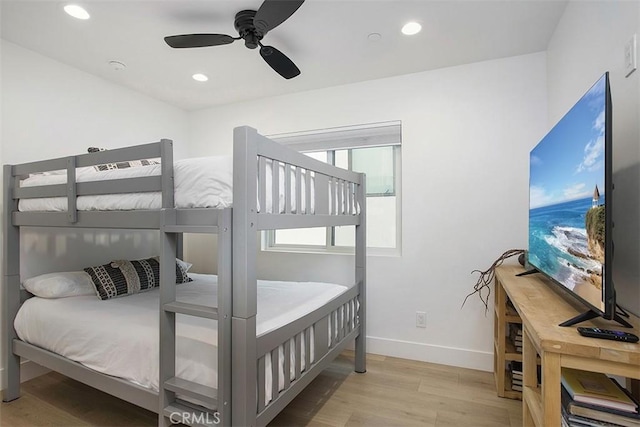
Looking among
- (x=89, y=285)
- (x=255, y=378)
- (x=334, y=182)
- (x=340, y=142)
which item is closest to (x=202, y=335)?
(x=255, y=378)

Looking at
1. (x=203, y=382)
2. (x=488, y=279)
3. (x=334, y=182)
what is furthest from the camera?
(x=488, y=279)

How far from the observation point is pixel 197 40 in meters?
1.78

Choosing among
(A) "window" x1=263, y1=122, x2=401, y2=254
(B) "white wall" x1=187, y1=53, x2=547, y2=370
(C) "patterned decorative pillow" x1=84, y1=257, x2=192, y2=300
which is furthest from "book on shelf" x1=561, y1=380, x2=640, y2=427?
(C) "patterned decorative pillow" x1=84, y1=257, x2=192, y2=300

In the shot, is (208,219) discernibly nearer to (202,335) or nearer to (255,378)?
(202,335)

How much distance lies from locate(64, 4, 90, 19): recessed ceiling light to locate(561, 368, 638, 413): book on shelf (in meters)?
2.91

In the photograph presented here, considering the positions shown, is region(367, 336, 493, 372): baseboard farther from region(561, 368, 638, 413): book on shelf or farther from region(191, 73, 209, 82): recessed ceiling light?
region(191, 73, 209, 82): recessed ceiling light

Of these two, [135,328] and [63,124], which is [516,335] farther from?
[63,124]

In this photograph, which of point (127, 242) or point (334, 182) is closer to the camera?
point (334, 182)

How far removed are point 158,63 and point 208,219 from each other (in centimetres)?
187

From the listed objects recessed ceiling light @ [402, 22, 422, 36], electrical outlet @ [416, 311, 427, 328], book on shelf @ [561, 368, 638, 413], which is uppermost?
recessed ceiling light @ [402, 22, 422, 36]

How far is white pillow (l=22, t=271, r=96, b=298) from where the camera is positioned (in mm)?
2074

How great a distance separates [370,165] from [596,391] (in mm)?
2322

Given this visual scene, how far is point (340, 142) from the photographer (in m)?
3.07

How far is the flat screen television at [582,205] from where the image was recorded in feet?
3.02
